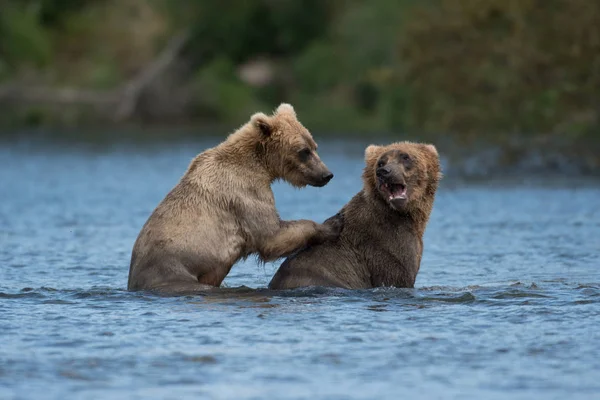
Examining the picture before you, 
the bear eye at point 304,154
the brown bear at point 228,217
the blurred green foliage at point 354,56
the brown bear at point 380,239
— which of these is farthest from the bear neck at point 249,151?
the blurred green foliage at point 354,56

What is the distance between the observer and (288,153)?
10.3 meters

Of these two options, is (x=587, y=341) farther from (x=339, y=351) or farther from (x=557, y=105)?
(x=557, y=105)

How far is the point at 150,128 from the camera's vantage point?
167ft

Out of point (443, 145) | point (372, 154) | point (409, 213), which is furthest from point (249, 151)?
point (443, 145)

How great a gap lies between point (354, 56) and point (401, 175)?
41.4m

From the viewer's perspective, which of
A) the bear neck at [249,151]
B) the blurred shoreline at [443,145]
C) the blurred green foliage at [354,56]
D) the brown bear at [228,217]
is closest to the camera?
the brown bear at [228,217]

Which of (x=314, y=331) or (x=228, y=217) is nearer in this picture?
(x=314, y=331)

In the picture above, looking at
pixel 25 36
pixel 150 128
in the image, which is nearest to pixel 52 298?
pixel 150 128

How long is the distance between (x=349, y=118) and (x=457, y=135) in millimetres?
18031

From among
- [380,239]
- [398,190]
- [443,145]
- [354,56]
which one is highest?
[354,56]

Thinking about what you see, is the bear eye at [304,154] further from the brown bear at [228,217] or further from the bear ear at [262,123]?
the bear ear at [262,123]

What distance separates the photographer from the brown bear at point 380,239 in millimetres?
9961

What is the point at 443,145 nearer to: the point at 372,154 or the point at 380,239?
the point at 372,154

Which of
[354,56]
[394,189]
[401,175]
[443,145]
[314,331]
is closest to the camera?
[314,331]
